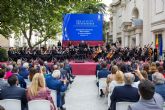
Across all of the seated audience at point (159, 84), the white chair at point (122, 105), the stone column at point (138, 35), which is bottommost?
the white chair at point (122, 105)

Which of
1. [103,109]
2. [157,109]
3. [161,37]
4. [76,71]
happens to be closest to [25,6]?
[76,71]

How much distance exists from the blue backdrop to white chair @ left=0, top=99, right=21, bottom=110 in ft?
77.3

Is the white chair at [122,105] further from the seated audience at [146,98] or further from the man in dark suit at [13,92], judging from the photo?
the seated audience at [146,98]

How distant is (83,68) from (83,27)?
19.4 feet

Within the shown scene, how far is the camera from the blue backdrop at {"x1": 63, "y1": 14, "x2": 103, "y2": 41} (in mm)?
30953

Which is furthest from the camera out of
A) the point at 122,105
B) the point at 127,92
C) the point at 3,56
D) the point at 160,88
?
the point at 3,56

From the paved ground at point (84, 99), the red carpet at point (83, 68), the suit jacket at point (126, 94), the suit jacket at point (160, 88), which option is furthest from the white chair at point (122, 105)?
the red carpet at point (83, 68)

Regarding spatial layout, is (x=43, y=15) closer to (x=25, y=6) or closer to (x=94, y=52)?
(x=25, y=6)

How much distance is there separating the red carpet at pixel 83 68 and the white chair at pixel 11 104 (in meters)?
18.2

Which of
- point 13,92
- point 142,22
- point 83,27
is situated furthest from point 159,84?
point 142,22

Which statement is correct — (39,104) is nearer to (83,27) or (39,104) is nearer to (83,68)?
(83,68)

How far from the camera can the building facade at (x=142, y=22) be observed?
33781 mm

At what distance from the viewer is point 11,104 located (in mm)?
7480

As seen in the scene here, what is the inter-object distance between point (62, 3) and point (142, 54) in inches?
305
